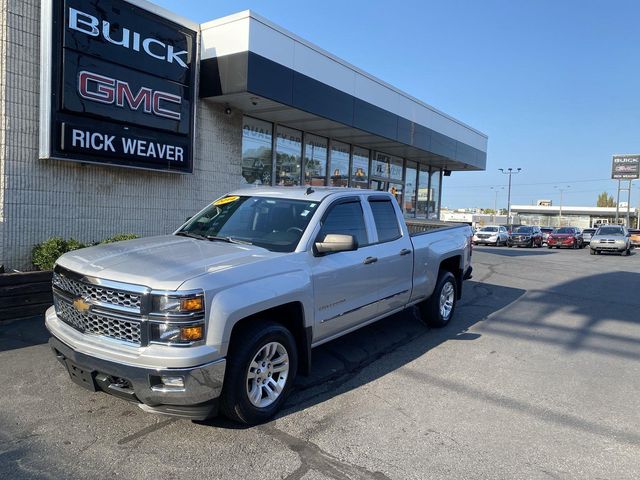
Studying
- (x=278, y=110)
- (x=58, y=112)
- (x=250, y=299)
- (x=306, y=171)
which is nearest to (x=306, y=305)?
(x=250, y=299)

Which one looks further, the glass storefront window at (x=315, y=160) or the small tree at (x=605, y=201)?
the small tree at (x=605, y=201)

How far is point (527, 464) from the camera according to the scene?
338 cm

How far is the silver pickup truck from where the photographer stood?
3297 millimetres

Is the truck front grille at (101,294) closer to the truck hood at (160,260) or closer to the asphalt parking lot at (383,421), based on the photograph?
the truck hood at (160,260)

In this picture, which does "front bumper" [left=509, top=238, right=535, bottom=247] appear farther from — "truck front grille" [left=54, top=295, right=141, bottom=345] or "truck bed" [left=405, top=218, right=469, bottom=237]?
"truck front grille" [left=54, top=295, right=141, bottom=345]

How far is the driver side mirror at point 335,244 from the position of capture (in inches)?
167

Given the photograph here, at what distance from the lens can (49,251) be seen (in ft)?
23.9

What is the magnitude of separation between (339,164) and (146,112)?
793 cm

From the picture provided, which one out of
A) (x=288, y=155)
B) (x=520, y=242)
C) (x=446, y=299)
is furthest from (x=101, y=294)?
(x=520, y=242)

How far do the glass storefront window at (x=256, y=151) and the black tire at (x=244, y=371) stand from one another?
8.56 meters

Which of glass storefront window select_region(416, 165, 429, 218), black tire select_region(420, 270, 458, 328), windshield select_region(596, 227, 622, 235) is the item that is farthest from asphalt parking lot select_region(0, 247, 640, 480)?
windshield select_region(596, 227, 622, 235)

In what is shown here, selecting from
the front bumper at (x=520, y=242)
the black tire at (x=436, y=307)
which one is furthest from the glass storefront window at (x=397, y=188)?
the front bumper at (x=520, y=242)

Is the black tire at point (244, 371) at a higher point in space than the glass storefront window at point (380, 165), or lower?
lower

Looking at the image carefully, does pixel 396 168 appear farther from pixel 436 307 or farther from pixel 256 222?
pixel 256 222
